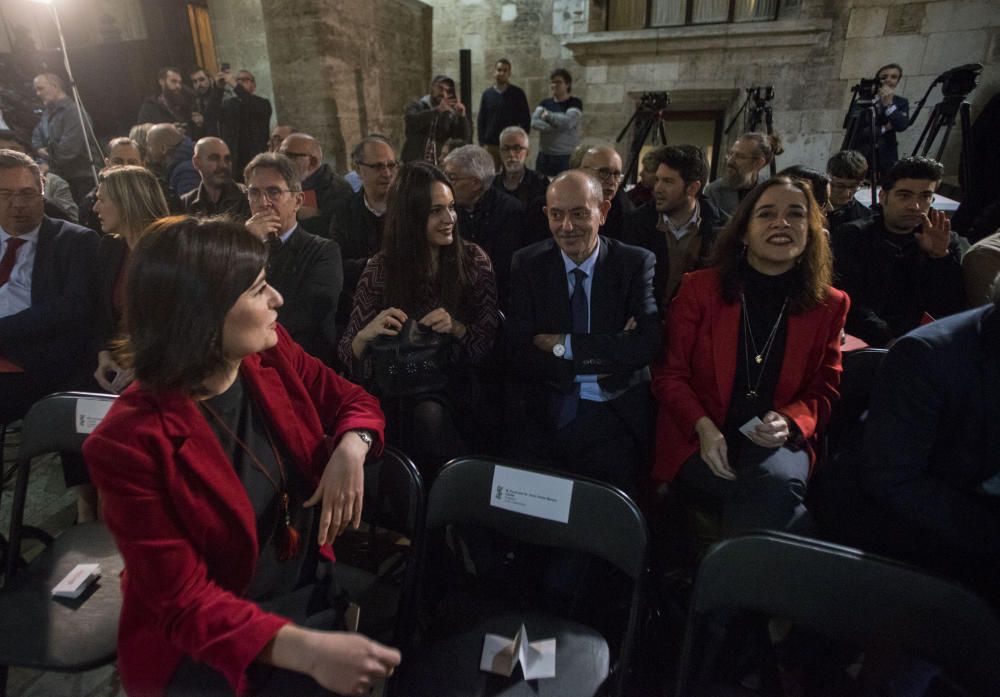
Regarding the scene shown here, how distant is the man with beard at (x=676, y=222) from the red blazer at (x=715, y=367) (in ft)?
2.83

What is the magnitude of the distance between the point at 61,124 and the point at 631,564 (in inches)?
267

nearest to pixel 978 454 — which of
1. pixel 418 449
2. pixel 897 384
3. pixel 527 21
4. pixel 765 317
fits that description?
pixel 897 384

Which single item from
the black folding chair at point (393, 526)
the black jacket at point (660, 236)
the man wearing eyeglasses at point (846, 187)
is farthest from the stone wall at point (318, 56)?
the black folding chair at point (393, 526)

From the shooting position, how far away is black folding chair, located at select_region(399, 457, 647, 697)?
121cm

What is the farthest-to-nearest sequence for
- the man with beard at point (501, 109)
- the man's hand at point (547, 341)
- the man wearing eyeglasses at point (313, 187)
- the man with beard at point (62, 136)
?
the man with beard at point (501, 109) → the man with beard at point (62, 136) → the man wearing eyeglasses at point (313, 187) → the man's hand at point (547, 341)

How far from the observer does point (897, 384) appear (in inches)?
53.8

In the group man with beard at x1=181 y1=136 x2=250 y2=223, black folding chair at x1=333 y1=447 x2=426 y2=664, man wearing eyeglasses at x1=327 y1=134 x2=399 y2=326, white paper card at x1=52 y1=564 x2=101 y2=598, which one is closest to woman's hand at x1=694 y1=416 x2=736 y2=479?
black folding chair at x1=333 y1=447 x2=426 y2=664

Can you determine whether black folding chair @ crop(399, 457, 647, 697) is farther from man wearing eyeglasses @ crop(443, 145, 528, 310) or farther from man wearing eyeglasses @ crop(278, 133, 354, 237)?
man wearing eyeglasses @ crop(278, 133, 354, 237)

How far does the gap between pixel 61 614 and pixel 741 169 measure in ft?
13.6

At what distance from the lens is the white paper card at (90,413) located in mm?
1617

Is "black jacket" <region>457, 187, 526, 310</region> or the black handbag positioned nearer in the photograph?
the black handbag

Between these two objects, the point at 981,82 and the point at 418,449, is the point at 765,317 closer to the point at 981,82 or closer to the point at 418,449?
the point at 418,449

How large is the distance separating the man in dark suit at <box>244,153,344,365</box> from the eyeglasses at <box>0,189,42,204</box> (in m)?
0.96

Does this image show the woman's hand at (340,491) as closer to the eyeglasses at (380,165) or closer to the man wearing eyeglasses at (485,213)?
the man wearing eyeglasses at (485,213)
